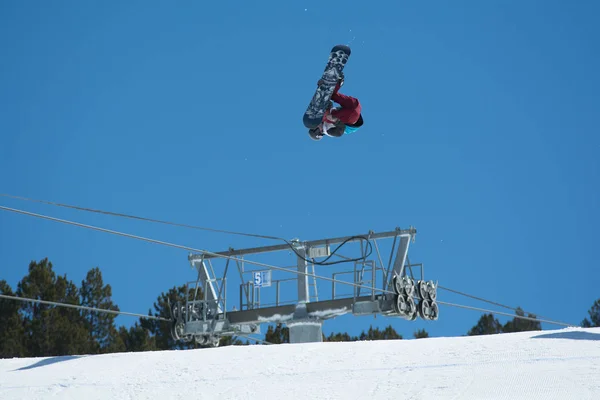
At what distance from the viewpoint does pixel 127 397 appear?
1700cm

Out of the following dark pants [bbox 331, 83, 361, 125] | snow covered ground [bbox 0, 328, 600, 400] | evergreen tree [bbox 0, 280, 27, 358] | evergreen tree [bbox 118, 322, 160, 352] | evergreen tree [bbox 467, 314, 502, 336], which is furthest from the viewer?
evergreen tree [bbox 467, 314, 502, 336]

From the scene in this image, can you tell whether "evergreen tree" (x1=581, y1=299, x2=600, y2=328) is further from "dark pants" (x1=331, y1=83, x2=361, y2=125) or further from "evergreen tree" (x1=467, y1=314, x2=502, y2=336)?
"dark pants" (x1=331, y1=83, x2=361, y2=125)

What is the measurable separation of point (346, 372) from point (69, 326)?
3624cm

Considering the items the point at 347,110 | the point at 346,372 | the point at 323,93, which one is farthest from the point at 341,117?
the point at 346,372

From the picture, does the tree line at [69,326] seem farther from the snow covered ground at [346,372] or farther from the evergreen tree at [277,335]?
the snow covered ground at [346,372]

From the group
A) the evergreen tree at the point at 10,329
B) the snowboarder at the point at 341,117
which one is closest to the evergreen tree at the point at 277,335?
the evergreen tree at the point at 10,329

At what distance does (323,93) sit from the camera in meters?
21.8

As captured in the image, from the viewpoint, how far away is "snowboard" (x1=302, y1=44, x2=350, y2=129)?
71.2ft

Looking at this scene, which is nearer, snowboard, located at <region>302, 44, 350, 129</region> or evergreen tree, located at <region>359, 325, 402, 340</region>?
snowboard, located at <region>302, 44, 350, 129</region>

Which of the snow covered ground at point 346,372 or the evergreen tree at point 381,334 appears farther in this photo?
the evergreen tree at point 381,334

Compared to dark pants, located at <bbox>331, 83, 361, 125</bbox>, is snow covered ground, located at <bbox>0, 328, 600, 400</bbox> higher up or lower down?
lower down

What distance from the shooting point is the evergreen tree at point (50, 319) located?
50.5 meters

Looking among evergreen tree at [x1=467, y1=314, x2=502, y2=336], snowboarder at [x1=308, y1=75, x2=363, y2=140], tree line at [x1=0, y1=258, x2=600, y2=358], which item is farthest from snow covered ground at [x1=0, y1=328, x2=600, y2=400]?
evergreen tree at [x1=467, y1=314, x2=502, y2=336]

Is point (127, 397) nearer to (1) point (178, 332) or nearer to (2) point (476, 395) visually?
(2) point (476, 395)
